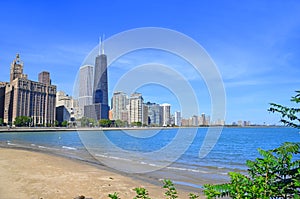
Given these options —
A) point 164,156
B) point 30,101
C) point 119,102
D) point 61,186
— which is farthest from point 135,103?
point 30,101

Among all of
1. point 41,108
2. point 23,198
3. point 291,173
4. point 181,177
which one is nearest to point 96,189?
point 23,198

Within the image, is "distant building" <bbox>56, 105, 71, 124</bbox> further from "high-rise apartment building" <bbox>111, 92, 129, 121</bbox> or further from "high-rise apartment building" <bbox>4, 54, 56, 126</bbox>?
"high-rise apartment building" <bbox>111, 92, 129, 121</bbox>

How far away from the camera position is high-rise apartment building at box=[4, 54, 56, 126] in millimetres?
144625

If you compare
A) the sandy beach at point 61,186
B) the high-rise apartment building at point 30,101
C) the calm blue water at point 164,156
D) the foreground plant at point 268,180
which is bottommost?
the calm blue water at point 164,156

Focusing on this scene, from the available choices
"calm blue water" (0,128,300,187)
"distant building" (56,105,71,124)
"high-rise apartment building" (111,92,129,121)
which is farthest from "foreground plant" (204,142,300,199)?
"distant building" (56,105,71,124)

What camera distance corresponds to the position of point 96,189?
1163 centimetres

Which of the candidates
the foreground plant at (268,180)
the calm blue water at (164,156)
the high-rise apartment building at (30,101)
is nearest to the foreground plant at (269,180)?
the foreground plant at (268,180)

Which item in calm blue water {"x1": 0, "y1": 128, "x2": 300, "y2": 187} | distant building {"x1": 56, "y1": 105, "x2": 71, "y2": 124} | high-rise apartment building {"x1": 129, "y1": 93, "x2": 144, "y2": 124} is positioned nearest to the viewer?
calm blue water {"x1": 0, "y1": 128, "x2": 300, "y2": 187}

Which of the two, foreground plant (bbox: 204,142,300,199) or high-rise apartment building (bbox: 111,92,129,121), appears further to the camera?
high-rise apartment building (bbox: 111,92,129,121)

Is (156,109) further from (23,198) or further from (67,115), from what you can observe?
(67,115)

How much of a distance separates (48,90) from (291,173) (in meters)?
172

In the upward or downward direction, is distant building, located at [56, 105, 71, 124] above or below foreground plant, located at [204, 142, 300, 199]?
above

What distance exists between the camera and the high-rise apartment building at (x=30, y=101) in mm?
144625

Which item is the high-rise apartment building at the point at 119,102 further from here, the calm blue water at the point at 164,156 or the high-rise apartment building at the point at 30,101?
the high-rise apartment building at the point at 30,101
